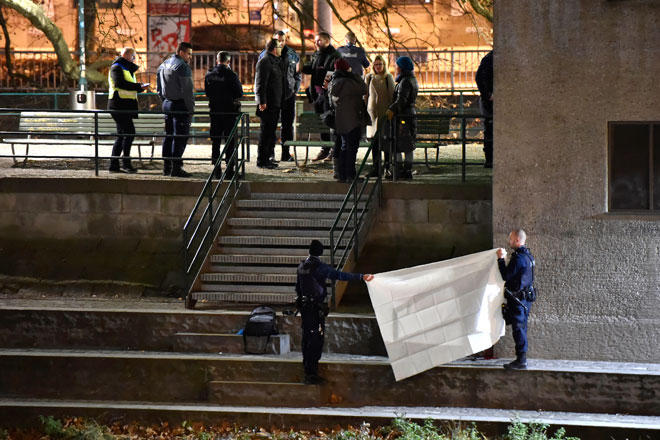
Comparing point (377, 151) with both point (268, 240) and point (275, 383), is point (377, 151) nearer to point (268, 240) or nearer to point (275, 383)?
point (268, 240)

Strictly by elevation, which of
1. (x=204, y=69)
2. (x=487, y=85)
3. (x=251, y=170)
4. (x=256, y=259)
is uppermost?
(x=204, y=69)

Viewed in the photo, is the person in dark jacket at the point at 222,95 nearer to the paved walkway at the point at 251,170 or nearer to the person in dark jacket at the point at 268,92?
the person in dark jacket at the point at 268,92

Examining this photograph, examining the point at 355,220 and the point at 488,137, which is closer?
the point at 355,220

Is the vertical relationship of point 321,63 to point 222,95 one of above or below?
above

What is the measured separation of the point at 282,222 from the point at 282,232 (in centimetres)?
14

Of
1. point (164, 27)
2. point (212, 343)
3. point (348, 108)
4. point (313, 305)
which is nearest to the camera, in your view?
point (313, 305)

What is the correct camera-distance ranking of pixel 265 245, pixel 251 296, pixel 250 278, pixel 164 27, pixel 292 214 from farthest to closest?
pixel 164 27 → pixel 292 214 → pixel 265 245 → pixel 250 278 → pixel 251 296

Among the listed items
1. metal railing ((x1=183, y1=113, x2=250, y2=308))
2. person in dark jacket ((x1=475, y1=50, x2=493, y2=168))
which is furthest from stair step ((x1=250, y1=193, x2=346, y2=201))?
person in dark jacket ((x1=475, y1=50, x2=493, y2=168))

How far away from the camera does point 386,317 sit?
13.8 metres

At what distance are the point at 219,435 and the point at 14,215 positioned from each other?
5.75 meters

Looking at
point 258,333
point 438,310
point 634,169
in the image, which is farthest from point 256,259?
point 634,169

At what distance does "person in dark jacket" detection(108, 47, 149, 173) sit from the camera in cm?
1806

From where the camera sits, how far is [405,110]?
55.5 ft

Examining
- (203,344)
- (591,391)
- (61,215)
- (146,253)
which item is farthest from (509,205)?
(61,215)
